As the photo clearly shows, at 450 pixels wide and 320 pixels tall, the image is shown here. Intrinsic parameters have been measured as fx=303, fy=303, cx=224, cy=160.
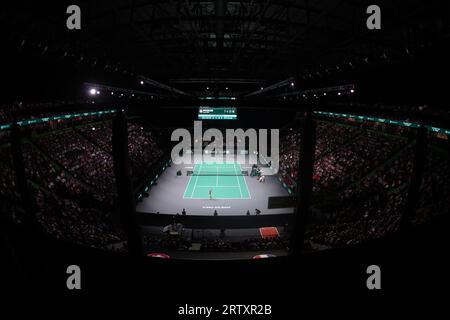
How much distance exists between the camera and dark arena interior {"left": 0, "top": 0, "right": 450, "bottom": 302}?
1526 millimetres

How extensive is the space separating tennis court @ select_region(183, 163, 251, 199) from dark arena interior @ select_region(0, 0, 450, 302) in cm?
23

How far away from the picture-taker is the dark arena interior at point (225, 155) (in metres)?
1.53

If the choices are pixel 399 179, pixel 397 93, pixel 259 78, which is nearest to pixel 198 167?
pixel 259 78

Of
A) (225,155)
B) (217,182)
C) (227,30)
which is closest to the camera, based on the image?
(227,30)

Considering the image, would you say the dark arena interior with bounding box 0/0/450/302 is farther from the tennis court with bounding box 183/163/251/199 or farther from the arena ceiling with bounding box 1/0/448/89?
the tennis court with bounding box 183/163/251/199

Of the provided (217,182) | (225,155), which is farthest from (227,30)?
(225,155)

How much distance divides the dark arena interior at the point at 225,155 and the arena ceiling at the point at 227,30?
117mm

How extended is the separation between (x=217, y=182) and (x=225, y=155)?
11.2 m

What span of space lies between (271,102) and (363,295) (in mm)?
1145

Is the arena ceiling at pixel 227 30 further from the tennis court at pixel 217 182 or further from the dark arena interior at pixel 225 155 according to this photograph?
the tennis court at pixel 217 182

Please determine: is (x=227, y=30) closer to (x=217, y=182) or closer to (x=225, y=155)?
(x=217, y=182)

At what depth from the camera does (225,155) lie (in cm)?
3650

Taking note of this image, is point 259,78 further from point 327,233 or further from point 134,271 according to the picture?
point 134,271

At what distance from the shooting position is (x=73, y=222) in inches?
439
